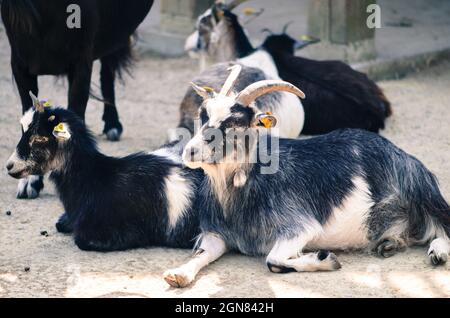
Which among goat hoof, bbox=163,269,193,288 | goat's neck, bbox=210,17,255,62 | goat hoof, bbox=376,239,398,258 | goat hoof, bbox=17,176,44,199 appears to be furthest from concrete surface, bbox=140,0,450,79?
goat hoof, bbox=163,269,193,288

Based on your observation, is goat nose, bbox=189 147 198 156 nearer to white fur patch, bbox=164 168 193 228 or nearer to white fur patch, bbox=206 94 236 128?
white fur patch, bbox=206 94 236 128

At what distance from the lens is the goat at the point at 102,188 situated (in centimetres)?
468

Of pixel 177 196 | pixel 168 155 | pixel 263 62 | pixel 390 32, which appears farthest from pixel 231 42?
pixel 177 196

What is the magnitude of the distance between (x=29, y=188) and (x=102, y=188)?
0.95 meters

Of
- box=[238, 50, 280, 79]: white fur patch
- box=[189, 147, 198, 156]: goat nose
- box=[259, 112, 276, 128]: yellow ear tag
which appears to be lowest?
box=[238, 50, 280, 79]: white fur patch

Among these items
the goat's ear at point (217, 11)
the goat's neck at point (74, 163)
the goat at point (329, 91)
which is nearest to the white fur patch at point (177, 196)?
the goat's neck at point (74, 163)

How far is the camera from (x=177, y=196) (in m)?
4.76

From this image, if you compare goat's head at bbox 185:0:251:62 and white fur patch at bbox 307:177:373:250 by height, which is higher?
goat's head at bbox 185:0:251:62

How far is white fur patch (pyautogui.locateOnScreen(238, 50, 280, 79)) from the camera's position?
21.4 feet

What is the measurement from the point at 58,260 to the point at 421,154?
107 inches

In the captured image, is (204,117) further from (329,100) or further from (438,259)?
(329,100)

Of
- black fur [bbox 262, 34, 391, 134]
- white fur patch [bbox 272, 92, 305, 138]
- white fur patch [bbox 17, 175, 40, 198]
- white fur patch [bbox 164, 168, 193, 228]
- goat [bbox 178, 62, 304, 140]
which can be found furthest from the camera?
black fur [bbox 262, 34, 391, 134]

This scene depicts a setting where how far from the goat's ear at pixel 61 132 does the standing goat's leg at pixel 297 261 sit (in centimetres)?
116
